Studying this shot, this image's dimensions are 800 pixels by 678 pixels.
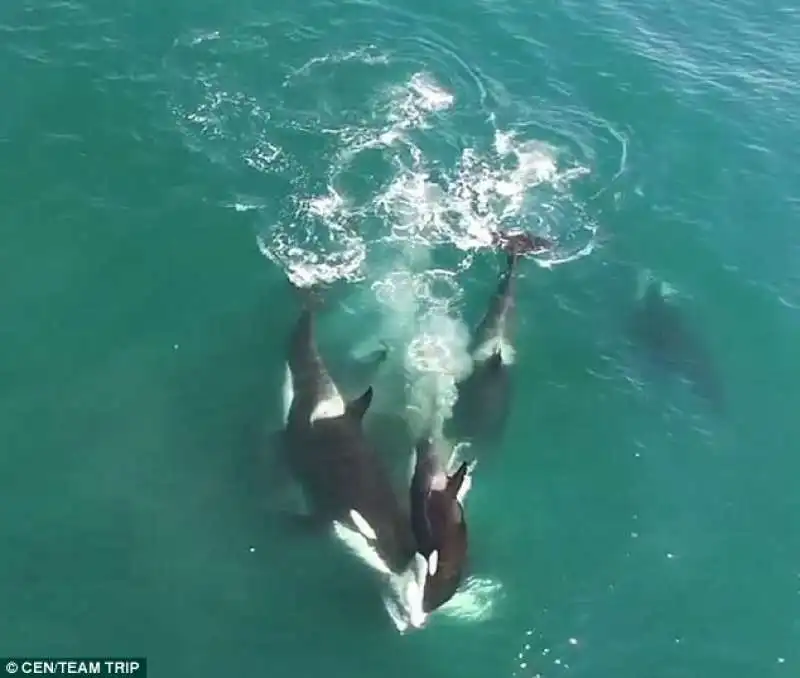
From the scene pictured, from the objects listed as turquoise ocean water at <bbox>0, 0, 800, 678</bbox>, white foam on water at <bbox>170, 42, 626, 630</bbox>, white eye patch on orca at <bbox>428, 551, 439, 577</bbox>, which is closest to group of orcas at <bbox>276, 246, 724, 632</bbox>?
white eye patch on orca at <bbox>428, 551, 439, 577</bbox>

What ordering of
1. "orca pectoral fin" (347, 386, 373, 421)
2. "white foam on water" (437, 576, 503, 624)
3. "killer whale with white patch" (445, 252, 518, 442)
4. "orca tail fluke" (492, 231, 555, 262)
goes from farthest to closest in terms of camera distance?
1. "orca tail fluke" (492, 231, 555, 262)
2. "killer whale with white patch" (445, 252, 518, 442)
3. "orca pectoral fin" (347, 386, 373, 421)
4. "white foam on water" (437, 576, 503, 624)

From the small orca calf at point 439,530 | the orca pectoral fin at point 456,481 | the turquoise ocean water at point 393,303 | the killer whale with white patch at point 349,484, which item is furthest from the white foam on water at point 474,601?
the orca pectoral fin at point 456,481

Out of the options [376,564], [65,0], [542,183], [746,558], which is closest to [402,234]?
[542,183]

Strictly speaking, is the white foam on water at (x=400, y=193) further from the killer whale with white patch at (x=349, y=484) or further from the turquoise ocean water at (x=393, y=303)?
the killer whale with white patch at (x=349, y=484)

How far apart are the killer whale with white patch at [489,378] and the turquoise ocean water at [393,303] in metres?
1.00

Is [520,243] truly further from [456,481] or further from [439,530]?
[439,530]

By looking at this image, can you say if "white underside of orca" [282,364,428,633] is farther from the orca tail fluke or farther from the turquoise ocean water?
the orca tail fluke

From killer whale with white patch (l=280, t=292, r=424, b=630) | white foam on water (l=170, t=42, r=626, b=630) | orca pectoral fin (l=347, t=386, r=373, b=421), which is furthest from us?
white foam on water (l=170, t=42, r=626, b=630)

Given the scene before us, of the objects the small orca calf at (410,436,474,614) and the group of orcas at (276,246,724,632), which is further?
the group of orcas at (276,246,724,632)

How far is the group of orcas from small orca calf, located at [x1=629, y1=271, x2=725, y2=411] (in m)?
0.67

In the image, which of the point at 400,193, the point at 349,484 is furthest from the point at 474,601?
the point at 400,193

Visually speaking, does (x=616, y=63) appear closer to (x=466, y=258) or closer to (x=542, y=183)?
(x=542, y=183)

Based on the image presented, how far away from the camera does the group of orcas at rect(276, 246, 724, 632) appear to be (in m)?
42.7

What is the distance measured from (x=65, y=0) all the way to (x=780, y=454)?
158ft
